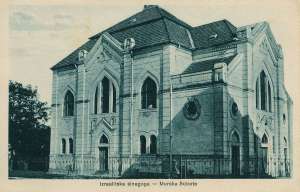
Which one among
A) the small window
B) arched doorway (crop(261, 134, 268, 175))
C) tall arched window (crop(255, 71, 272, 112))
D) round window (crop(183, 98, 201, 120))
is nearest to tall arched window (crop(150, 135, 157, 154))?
round window (crop(183, 98, 201, 120))

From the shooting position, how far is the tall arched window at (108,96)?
2802cm

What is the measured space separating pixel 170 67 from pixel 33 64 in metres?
7.51

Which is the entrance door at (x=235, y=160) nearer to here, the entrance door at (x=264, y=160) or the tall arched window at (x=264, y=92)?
the entrance door at (x=264, y=160)

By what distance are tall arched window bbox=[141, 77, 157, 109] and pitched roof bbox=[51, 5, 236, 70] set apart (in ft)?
7.25

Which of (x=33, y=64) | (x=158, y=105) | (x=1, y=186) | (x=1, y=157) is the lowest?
(x=1, y=186)

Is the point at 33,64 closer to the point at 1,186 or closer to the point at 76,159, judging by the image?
the point at 1,186

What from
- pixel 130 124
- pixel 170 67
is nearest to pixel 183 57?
pixel 170 67

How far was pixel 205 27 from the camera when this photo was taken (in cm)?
2841

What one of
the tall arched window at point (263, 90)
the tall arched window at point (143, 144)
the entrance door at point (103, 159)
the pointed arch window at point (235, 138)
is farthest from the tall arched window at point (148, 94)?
the tall arched window at point (263, 90)

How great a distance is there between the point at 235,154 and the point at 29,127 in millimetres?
14116

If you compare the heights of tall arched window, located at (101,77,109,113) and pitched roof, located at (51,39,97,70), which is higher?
pitched roof, located at (51,39,97,70)

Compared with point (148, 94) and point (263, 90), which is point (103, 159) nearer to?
point (148, 94)

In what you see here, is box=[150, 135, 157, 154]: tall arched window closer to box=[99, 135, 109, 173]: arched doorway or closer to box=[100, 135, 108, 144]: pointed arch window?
box=[99, 135, 109, 173]: arched doorway

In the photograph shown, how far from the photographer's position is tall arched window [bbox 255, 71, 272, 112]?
86.2 feet
